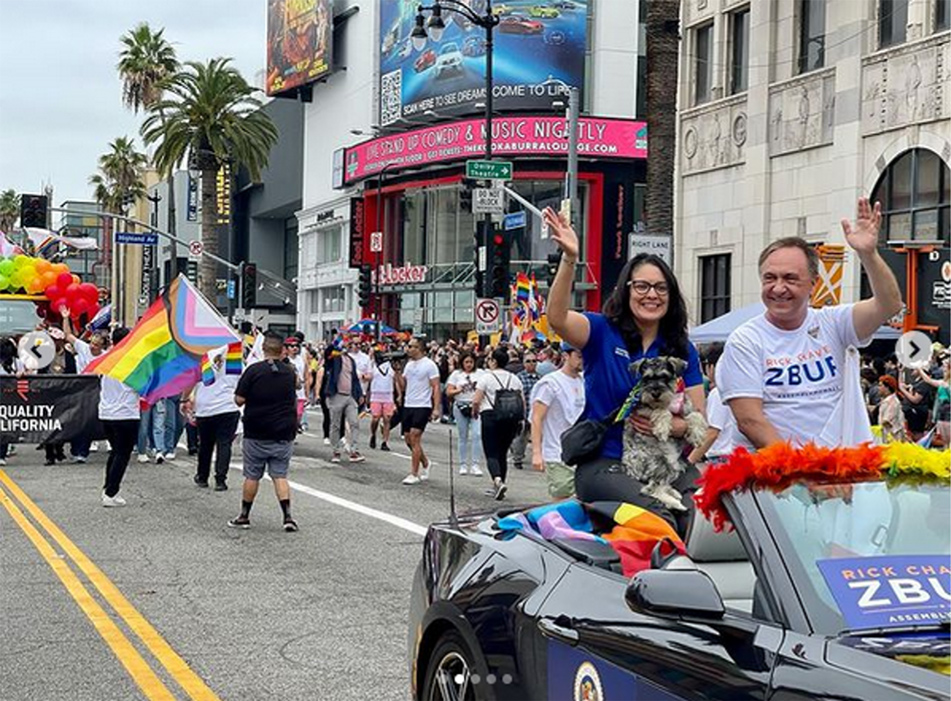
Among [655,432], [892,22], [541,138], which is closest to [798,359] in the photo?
[655,432]

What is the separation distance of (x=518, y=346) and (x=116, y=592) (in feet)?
62.4

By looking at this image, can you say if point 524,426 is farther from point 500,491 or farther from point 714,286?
point 714,286

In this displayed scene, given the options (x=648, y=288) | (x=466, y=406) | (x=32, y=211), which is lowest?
(x=466, y=406)

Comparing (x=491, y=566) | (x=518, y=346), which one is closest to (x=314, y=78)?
(x=518, y=346)

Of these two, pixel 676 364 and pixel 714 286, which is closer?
pixel 676 364

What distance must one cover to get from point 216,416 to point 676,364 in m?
10.9

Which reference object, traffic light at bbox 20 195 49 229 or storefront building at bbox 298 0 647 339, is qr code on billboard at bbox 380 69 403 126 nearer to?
storefront building at bbox 298 0 647 339

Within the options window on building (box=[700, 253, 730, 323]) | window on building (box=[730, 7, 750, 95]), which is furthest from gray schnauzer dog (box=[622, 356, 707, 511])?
window on building (box=[730, 7, 750, 95])

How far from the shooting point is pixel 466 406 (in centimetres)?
1717

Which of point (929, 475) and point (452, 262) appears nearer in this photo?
point (929, 475)

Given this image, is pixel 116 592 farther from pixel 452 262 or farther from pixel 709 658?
pixel 452 262

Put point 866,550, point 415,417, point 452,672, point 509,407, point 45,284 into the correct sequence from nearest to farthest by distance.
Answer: point 866,550, point 452,672, point 509,407, point 415,417, point 45,284

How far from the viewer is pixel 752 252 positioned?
1109 inches

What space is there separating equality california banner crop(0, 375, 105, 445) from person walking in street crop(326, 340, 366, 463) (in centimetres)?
332
